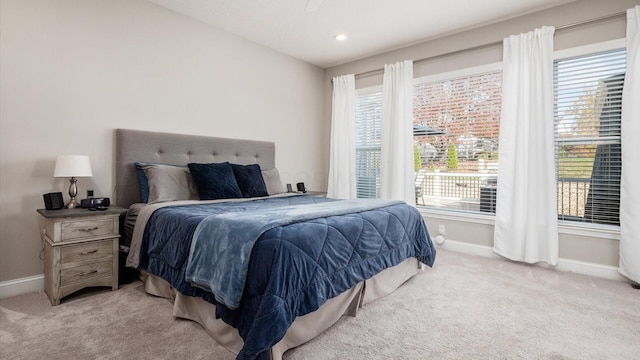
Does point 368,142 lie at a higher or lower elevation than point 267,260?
higher

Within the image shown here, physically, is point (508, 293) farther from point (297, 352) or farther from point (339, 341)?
point (297, 352)

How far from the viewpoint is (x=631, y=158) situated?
2740mm

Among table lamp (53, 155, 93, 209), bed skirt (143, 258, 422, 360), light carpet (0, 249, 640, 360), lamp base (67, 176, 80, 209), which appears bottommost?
light carpet (0, 249, 640, 360)

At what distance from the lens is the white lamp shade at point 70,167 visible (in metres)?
2.42

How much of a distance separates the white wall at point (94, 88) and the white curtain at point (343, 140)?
1304 millimetres

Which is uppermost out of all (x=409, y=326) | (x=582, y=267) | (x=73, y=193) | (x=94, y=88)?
(x=94, y=88)

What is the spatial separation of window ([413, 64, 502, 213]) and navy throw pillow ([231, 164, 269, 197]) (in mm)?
2096

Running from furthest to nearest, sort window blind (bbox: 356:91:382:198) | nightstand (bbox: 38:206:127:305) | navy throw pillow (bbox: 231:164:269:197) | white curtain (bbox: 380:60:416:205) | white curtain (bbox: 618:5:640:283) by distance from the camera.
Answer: window blind (bbox: 356:91:382:198)
white curtain (bbox: 380:60:416:205)
navy throw pillow (bbox: 231:164:269:197)
white curtain (bbox: 618:5:640:283)
nightstand (bbox: 38:206:127:305)

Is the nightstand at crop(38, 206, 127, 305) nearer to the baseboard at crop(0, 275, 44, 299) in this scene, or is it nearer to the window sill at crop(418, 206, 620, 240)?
the baseboard at crop(0, 275, 44, 299)

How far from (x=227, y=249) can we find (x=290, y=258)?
13.9 inches

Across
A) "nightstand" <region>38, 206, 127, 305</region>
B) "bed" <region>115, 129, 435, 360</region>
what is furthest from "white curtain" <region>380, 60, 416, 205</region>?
"nightstand" <region>38, 206, 127, 305</region>

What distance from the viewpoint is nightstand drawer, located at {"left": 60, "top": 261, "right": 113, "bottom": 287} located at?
7.52 ft

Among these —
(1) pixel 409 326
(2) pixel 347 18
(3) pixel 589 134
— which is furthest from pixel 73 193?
(3) pixel 589 134

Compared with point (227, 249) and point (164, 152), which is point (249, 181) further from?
point (227, 249)
